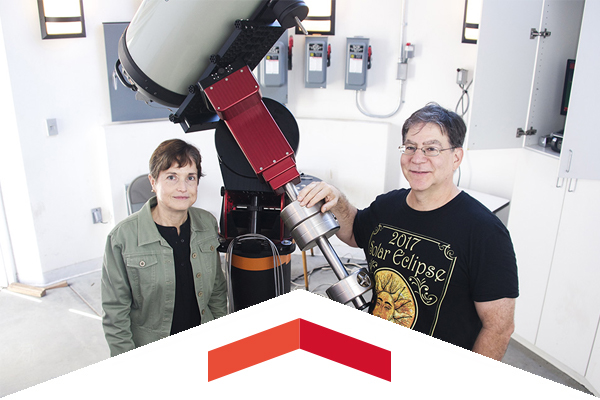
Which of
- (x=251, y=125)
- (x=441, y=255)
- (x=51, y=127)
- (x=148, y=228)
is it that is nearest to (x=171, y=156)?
(x=148, y=228)

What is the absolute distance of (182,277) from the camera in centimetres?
145

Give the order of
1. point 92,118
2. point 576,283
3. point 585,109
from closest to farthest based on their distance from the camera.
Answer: point 585,109 → point 576,283 → point 92,118

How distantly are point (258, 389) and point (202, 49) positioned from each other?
1.03 meters

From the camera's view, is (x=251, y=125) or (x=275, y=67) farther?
(x=275, y=67)

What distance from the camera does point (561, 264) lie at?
→ 7.71ft

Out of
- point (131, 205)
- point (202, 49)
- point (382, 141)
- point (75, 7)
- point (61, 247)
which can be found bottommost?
point (61, 247)

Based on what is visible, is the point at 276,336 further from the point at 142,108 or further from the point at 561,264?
the point at 142,108

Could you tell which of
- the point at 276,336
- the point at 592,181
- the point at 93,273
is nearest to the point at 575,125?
the point at 592,181

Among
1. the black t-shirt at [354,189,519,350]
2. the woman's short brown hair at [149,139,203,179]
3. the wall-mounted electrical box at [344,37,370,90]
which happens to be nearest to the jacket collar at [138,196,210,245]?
the woman's short brown hair at [149,139,203,179]

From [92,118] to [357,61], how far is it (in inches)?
75.9

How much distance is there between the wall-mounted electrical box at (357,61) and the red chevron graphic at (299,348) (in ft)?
10.4

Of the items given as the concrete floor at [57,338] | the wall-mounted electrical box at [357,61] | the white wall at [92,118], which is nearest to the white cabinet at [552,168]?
the concrete floor at [57,338]

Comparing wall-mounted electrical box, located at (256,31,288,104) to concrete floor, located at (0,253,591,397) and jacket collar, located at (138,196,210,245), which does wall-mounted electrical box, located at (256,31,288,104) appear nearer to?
concrete floor, located at (0,253,591,397)

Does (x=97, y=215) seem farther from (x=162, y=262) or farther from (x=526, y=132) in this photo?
(x=526, y=132)
